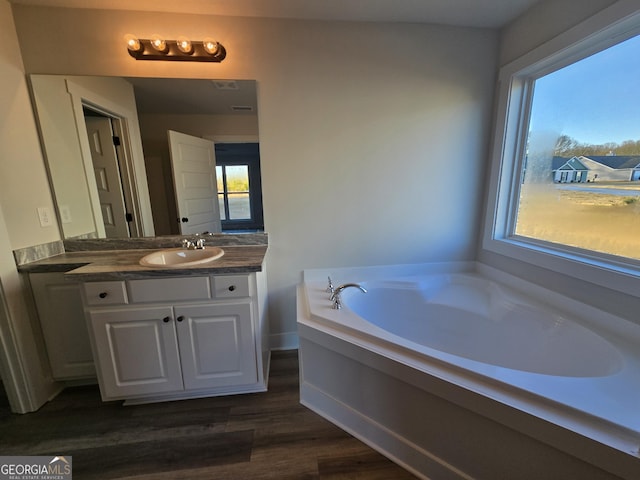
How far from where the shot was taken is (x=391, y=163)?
1992 mm

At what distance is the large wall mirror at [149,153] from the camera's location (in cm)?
170

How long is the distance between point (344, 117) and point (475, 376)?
172cm

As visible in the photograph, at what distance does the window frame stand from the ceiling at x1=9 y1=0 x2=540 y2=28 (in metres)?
0.37

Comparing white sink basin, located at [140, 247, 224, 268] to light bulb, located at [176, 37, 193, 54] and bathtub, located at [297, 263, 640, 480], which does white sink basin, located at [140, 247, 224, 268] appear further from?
light bulb, located at [176, 37, 193, 54]

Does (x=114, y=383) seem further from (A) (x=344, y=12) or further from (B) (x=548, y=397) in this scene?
(A) (x=344, y=12)

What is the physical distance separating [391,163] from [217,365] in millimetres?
1839

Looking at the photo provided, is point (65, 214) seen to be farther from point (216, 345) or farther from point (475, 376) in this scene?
point (475, 376)

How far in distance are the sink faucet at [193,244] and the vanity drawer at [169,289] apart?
1.47 feet

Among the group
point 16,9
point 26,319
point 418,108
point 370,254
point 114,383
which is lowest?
point 114,383

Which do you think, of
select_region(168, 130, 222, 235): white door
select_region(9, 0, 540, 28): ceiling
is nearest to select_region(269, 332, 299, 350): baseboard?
select_region(168, 130, 222, 235): white door

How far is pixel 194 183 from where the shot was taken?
192cm

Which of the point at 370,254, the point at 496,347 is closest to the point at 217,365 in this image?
the point at 370,254

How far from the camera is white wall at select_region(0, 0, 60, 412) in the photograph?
1449 millimetres

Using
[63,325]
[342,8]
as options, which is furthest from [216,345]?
[342,8]
